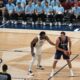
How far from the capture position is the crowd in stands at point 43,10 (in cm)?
2503

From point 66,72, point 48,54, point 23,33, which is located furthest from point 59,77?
point 23,33

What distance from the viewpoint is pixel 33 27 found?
26125 millimetres

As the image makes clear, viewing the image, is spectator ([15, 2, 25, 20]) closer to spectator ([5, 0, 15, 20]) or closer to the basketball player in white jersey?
spectator ([5, 0, 15, 20])

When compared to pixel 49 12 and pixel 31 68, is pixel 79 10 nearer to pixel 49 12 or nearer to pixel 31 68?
pixel 49 12

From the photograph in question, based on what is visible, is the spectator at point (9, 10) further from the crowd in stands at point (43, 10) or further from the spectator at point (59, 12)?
the spectator at point (59, 12)

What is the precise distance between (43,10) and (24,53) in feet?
21.4

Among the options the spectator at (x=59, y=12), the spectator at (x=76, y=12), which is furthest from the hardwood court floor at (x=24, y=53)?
the spectator at (x=76, y=12)

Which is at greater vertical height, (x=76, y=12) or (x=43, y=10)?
(x=43, y=10)

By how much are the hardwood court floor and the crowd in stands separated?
3.52 feet

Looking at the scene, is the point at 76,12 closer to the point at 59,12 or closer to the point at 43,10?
the point at 59,12

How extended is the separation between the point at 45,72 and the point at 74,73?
1.12m

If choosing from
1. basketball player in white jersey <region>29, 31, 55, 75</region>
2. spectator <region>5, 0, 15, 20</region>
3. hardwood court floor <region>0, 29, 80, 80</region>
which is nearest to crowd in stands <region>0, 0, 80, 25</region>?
spectator <region>5, 0, 15, 20</region>

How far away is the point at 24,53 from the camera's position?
1927 cm

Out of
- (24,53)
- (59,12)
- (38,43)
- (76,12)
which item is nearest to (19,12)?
(59,12)
